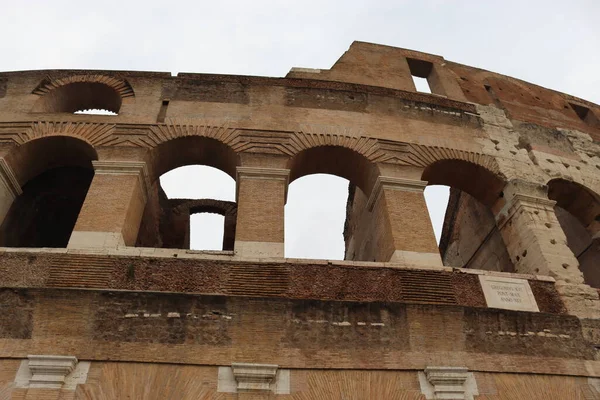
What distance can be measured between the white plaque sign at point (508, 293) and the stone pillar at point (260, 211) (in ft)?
9.03

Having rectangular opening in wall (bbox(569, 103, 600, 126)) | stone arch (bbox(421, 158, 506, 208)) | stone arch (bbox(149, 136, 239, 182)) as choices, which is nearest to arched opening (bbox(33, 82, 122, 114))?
stone arch (bbox(149, 136, 239, 182))

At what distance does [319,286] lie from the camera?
19.0ft

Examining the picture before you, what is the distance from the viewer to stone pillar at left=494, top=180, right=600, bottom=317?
645 centimetres

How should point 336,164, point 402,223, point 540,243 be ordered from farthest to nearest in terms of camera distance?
point 336,164, point 540,243, point 402,223

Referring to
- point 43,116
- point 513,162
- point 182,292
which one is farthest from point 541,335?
point 43,116

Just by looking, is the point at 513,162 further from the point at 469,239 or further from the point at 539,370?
the point at 539,370

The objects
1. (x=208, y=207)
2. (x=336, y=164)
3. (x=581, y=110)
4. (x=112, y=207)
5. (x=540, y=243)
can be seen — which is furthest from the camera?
(x=208, y=207)

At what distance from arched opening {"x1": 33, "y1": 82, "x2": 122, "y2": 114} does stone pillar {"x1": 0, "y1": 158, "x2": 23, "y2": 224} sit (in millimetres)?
1477

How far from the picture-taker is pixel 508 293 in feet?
20.6

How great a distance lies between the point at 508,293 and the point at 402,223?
1664 mm

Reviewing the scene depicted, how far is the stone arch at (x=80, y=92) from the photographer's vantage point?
27.2 ft

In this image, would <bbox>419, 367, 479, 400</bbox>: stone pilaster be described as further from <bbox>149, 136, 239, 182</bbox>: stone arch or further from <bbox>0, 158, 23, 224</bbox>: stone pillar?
<bbox>0, 158, 23, 224</bbox>: stone pillar

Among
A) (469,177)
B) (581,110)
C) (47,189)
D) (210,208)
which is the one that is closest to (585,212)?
(469,177)

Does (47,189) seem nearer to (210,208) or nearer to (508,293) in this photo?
(210,208)
